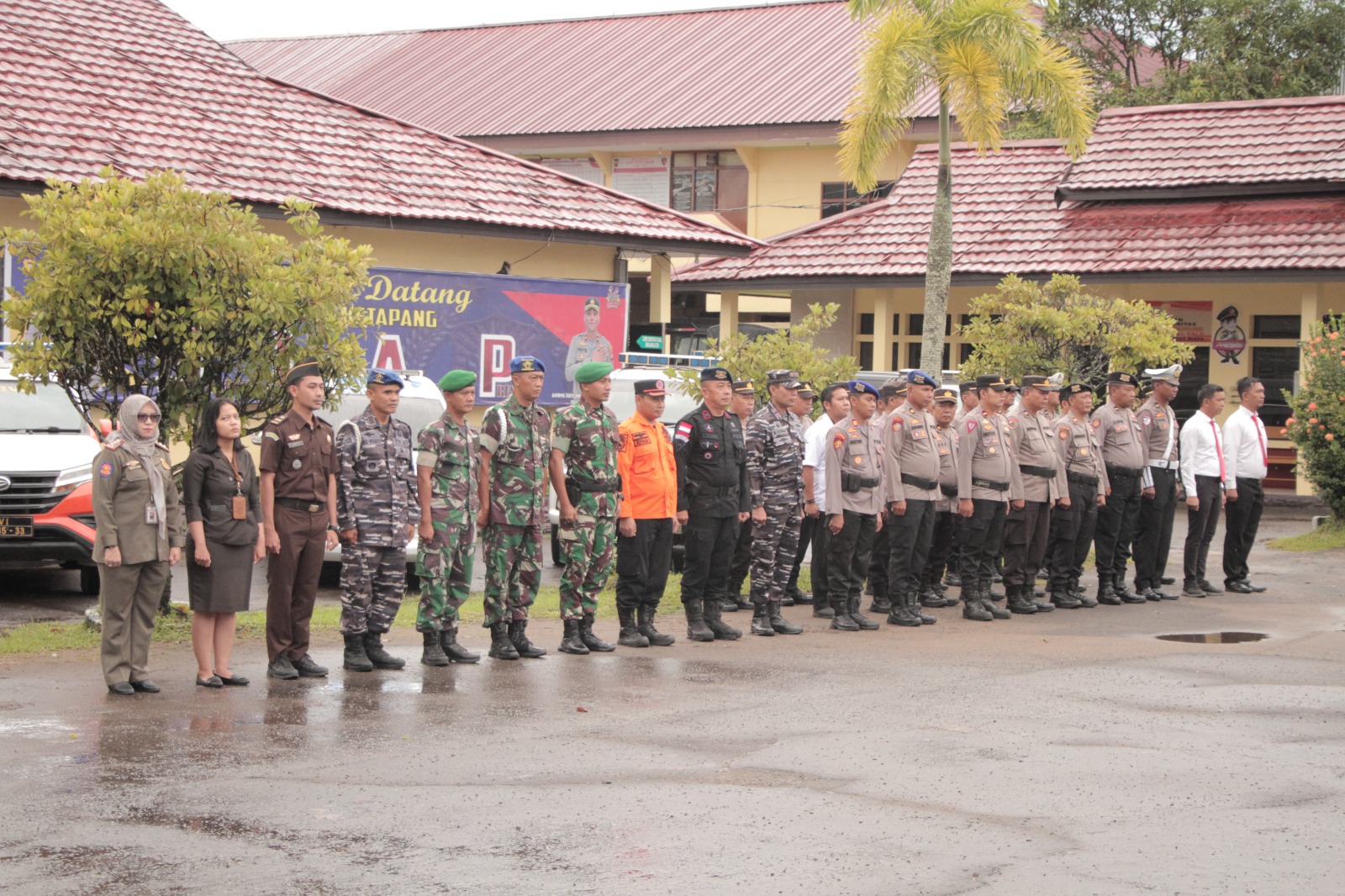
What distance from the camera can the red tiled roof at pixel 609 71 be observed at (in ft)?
127

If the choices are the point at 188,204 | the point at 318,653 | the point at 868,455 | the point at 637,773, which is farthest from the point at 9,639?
the point at 868,455

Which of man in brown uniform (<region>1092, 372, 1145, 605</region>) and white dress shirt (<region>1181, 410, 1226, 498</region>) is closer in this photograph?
man in brown uniform (<region>1092, 372, 1145, 605</region>)

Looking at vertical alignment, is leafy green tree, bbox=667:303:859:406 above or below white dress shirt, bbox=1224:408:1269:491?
above

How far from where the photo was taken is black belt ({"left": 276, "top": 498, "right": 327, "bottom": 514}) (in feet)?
30.5

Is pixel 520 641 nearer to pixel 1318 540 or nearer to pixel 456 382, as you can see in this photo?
pixel 456 382

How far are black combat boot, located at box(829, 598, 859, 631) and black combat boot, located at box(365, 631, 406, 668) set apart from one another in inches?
145

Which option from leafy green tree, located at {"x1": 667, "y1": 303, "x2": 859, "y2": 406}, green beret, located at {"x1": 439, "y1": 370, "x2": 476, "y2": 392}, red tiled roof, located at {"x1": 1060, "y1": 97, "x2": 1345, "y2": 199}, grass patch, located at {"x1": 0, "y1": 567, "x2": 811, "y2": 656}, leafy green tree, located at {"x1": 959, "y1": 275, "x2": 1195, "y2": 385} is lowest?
grass patch, located at {"x1": 0, "y1": 567, "x2": 811, "y2": 656}

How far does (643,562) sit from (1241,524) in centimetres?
707

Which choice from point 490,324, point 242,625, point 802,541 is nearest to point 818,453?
point 802,541

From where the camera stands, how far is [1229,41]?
32.7m

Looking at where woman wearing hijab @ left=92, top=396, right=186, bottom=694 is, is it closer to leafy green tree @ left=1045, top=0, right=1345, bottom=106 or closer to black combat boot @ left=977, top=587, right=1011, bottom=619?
black combat boot @ left=977, top=587, right=1011, bottom=619

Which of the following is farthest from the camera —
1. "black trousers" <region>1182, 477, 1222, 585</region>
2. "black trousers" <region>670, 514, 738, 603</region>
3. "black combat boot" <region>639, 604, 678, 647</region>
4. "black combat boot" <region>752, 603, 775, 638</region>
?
"black trousers" <region>1182, 477, 1222, 585</region>

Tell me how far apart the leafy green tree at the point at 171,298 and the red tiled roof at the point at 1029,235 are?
16121 millimetres

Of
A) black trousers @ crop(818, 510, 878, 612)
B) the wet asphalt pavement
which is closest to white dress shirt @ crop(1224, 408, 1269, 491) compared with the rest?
the wet asphalt pavement
